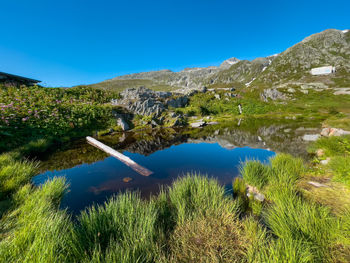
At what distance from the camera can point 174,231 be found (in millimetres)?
3572

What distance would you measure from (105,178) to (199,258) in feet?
25.0

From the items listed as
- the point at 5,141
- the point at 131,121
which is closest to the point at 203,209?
the point at 5,141

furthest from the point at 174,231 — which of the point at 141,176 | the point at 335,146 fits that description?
the point at 335,146

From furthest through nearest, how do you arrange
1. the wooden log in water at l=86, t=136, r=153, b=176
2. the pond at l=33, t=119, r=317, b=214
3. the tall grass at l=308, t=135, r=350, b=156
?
the wooden log in water at l=86, t=136, r=153, b=176 → the tall grass at l=308, t=135, r=350, b=156 → the pond at l=33, t=119, r=317, b=214

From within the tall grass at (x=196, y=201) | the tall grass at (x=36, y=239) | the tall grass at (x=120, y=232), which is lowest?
the tall grass at (x=196, y=201)

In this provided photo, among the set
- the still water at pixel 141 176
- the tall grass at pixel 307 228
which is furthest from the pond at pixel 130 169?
the tall grass at pixel 307 228

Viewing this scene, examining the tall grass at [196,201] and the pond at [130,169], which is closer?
A: the tall grass at [196,201]

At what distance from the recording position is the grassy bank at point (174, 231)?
2.42 metres

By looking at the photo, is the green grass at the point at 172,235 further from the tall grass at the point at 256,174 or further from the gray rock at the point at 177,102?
the gray rock at the point at 177,102

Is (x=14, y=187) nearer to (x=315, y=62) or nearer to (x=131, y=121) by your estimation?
(x=131, y=121)

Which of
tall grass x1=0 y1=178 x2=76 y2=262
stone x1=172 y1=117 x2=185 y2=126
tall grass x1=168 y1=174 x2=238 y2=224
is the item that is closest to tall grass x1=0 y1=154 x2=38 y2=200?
tall grass x1=0 y1=178 x2=76 y2=262

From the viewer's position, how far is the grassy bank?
2.42 metres

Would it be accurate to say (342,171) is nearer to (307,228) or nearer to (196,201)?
(307,228)

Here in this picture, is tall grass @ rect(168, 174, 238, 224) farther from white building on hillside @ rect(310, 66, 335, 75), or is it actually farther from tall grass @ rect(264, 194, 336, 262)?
white building on hillside @ rect(310, 66, 335, 75)
